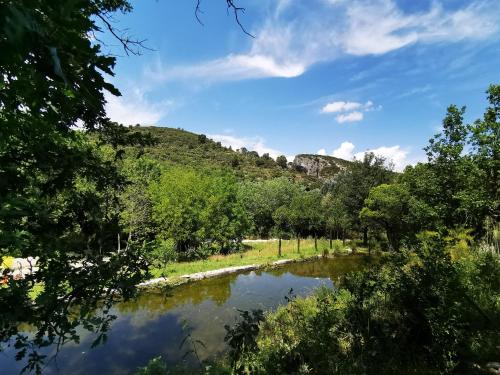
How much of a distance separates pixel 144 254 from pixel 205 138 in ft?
355

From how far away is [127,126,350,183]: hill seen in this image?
3009 inches

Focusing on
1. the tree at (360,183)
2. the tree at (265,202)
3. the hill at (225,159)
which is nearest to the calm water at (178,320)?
the tree at (360,183)

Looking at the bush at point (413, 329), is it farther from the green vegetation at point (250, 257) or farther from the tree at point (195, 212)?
the tree at point (195, 212)

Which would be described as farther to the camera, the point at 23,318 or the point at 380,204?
the point at 380,204

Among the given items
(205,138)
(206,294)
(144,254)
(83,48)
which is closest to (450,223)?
(206,294)

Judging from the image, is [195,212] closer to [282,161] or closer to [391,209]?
[391,209]

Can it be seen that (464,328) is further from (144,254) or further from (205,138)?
(205,138)

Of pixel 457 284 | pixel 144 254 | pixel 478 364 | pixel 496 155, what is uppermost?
pixel 496 155

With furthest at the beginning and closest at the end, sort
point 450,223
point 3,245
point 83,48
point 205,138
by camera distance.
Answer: point 205,138
point 450,223
point 3,245
point 83,48

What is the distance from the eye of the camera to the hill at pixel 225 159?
7644 centimetres

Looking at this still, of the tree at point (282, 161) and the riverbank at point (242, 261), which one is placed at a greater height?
the tree at point (282, 161)

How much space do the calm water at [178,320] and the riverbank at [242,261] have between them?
1.00 m

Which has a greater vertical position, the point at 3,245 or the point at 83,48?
the point at 83,48

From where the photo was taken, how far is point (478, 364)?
5008 millimetres
